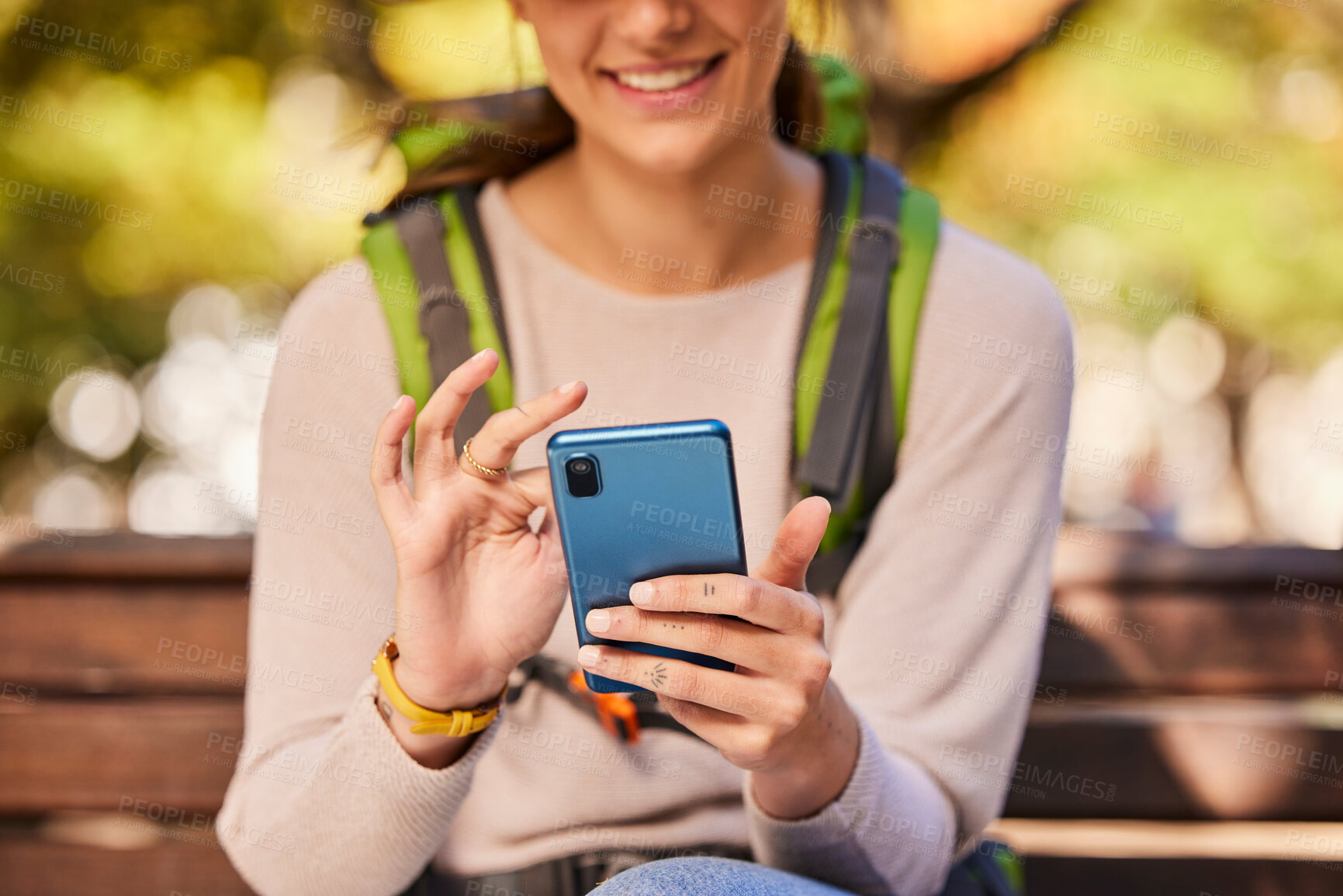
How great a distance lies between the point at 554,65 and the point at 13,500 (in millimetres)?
9803

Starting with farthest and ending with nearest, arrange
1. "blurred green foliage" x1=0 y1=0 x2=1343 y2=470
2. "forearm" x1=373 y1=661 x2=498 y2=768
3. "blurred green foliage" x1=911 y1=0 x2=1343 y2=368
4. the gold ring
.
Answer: "blurred green foliage" x1=911 y1=0 x2=1343 y2=368
"blurred green foliage" x1=0 y1=0 x2=1343 y2=470
"forearm" x1=373 y1=661 x2=498 y2=768
the gold ring

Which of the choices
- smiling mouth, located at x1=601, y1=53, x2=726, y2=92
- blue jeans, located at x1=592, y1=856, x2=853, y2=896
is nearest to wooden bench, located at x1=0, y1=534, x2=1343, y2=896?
blue jeans, located at x1=592, y1=856, x2=853, y2=896

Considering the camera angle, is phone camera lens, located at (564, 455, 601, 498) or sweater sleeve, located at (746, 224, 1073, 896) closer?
phone camera lens, located at (564, 455, 601, 498)

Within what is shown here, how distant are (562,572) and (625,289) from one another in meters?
0.63

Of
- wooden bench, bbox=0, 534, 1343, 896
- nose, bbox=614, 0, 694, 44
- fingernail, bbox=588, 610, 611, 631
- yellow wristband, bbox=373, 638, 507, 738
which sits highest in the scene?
nose, bbox=614, 0, 694, 44

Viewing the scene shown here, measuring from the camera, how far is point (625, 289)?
185 cm

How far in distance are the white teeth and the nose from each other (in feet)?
0.16

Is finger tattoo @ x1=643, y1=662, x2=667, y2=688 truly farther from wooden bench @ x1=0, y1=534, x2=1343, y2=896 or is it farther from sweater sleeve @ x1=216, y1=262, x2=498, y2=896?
wooden bench @ x1=0, y1=534, x2=1343, y2=896

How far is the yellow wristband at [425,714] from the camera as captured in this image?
4.49 ft

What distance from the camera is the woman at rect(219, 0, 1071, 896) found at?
55.4 inches

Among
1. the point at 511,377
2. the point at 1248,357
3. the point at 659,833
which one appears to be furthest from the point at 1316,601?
the point at 1248,357

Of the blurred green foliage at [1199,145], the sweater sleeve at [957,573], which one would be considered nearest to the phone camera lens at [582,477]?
the sweater sleeve at [957,573]

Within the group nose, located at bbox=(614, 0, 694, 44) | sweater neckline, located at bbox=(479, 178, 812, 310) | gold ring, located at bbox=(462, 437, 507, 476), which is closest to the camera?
gold ring, located at bbox=(462, 437, 507, 476)

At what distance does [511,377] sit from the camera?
5.50ft
